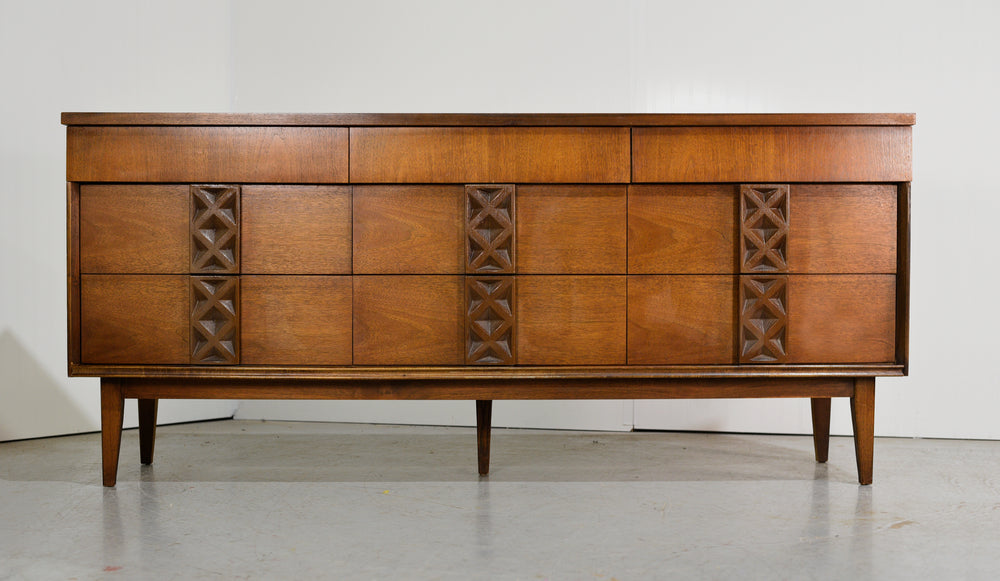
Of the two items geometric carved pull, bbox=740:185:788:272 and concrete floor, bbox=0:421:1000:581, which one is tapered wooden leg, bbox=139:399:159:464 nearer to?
concrete floor, bbox=0:421:1000:581

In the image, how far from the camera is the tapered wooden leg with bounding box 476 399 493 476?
229cm

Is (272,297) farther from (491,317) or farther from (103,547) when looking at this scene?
(103,547)

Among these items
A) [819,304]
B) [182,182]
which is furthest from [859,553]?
[182,182]

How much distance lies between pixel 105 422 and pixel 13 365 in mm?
1028

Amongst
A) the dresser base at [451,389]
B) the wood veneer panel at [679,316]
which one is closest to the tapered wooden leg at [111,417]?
the dresser base at [451,389]

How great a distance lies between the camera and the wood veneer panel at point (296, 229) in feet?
7.14

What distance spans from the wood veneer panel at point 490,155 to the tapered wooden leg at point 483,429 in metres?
0.66

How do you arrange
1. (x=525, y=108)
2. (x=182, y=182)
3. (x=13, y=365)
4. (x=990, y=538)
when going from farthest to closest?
1. (x=525, y=108)
2. (x=13, y=365)
3. (x=182, y=182)
4. (x=990, y=538)

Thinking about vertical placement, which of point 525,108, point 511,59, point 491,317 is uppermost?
point 511,59

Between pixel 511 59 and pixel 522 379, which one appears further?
pixel 511 59

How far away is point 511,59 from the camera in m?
3.19

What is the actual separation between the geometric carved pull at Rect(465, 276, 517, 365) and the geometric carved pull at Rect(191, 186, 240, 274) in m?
0.66

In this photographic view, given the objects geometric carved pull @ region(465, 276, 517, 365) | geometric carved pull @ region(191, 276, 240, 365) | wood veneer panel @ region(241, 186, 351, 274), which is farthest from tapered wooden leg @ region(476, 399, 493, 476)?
geometric carved pull @ region(191, 276, 240, 365)

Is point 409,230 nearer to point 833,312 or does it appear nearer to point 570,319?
point 570,319
